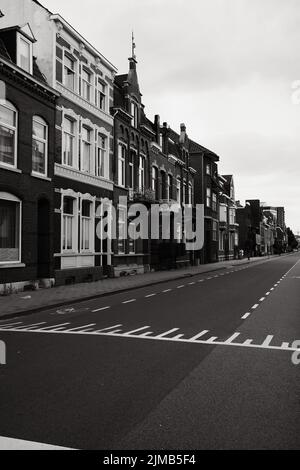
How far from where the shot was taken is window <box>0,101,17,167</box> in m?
17.1

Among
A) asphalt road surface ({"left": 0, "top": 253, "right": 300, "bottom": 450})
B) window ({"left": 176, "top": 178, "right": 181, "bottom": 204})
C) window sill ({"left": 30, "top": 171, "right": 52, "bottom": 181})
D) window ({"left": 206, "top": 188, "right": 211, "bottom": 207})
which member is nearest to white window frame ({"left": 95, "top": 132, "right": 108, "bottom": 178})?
window sill ({"left": 30, "top": 171, "right": 52, "bottom": 181})

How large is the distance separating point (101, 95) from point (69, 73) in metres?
3.64

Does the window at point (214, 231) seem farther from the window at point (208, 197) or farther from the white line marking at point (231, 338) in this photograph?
the white line marking at point (231, 338)

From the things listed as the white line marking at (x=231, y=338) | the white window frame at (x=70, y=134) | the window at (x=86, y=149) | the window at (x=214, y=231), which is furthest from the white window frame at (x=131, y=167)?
the window at (x=214, y=231)

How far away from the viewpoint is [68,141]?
22016mm

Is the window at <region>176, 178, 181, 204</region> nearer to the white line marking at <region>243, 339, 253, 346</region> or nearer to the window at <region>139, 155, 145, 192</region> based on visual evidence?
the window at <region>139, 155, 145, 192</region>

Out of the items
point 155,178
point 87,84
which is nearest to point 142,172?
point 155,178

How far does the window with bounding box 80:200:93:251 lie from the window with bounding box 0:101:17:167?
6.13m

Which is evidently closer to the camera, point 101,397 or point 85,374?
A: point 101,397

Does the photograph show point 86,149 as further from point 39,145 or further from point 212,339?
point 212,339
